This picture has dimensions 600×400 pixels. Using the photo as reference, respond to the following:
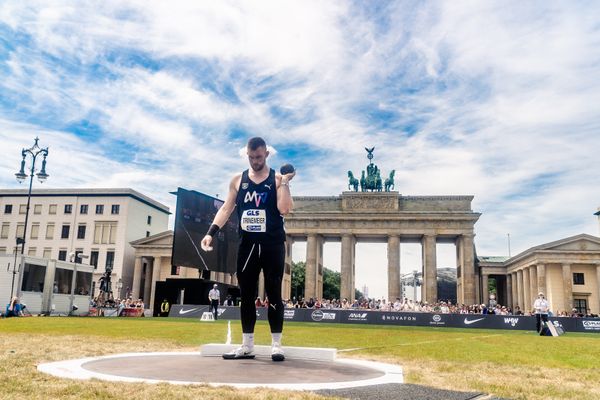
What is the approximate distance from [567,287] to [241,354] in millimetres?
61960

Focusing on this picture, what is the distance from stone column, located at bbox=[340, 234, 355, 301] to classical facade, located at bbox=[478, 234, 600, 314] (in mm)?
21520

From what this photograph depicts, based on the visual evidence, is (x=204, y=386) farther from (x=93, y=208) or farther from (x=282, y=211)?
(x=93, y=208)

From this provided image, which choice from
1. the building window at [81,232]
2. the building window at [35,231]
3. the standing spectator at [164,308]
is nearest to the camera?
the standing spectator at [164,308]

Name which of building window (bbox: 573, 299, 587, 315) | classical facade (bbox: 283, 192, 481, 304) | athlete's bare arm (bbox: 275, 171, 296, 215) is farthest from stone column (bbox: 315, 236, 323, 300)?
athlete's bare arm (bbox: 275, 171, 296, 215)

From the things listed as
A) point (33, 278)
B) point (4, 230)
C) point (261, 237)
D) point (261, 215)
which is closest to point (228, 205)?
point (261, 215)

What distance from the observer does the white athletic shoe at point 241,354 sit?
5961mm

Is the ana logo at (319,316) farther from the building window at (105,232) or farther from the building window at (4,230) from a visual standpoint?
the building window at (4,230)

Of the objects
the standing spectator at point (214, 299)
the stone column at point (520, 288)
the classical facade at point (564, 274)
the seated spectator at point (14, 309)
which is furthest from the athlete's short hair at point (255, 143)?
the stone column at point (520, 288)

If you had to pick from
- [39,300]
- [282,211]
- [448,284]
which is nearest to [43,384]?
[282,211]

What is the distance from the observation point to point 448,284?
120500mm

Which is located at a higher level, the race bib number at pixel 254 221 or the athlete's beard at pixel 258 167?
the athlete's beard at pixel 258 167

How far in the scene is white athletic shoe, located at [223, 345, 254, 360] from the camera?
596cm

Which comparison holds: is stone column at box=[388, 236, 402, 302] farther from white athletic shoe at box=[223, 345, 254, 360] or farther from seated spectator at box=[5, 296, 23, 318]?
white athletic shoe at box=[223, 345, 254, 360]

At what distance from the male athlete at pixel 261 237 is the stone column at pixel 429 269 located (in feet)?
195
